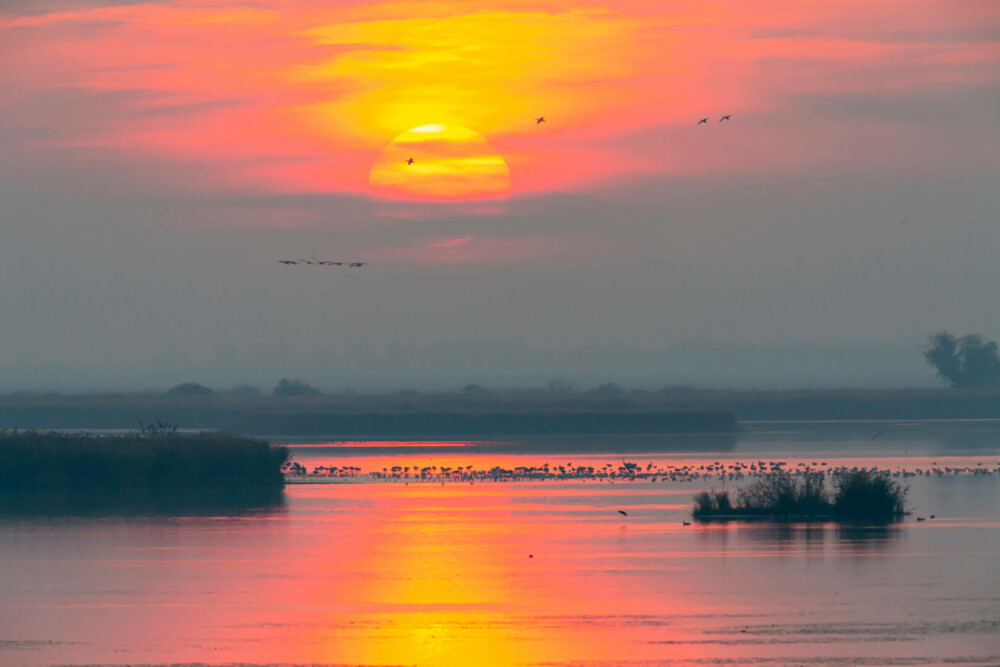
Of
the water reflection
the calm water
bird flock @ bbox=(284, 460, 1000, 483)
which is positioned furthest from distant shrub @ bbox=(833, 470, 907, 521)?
the water reflection

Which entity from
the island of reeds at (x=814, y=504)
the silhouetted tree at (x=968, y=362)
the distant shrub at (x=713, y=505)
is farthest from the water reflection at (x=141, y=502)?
the silhouetted tree at (x=968, y=362)

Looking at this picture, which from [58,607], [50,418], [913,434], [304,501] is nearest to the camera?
[58,607]

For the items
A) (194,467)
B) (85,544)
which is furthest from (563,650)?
(194,467)

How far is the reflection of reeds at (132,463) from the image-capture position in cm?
4584

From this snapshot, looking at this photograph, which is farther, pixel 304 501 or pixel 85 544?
pixel 304 501

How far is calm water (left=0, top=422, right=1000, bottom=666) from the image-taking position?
2097cm

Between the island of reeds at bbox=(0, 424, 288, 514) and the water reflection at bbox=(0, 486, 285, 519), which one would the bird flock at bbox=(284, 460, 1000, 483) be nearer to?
the island of reeds at bbox=(0, 424, 288, 514)

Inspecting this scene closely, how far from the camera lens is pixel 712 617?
23109mm

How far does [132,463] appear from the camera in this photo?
152ft

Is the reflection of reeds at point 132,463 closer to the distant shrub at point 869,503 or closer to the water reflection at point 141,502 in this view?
the water reflection at point 141,502

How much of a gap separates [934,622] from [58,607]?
520 inches

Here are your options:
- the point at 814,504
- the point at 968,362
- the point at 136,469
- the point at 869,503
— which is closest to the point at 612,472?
the point at 814,504

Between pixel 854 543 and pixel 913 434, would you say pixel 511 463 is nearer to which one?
pixel 854 543

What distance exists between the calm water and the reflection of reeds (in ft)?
14.9
